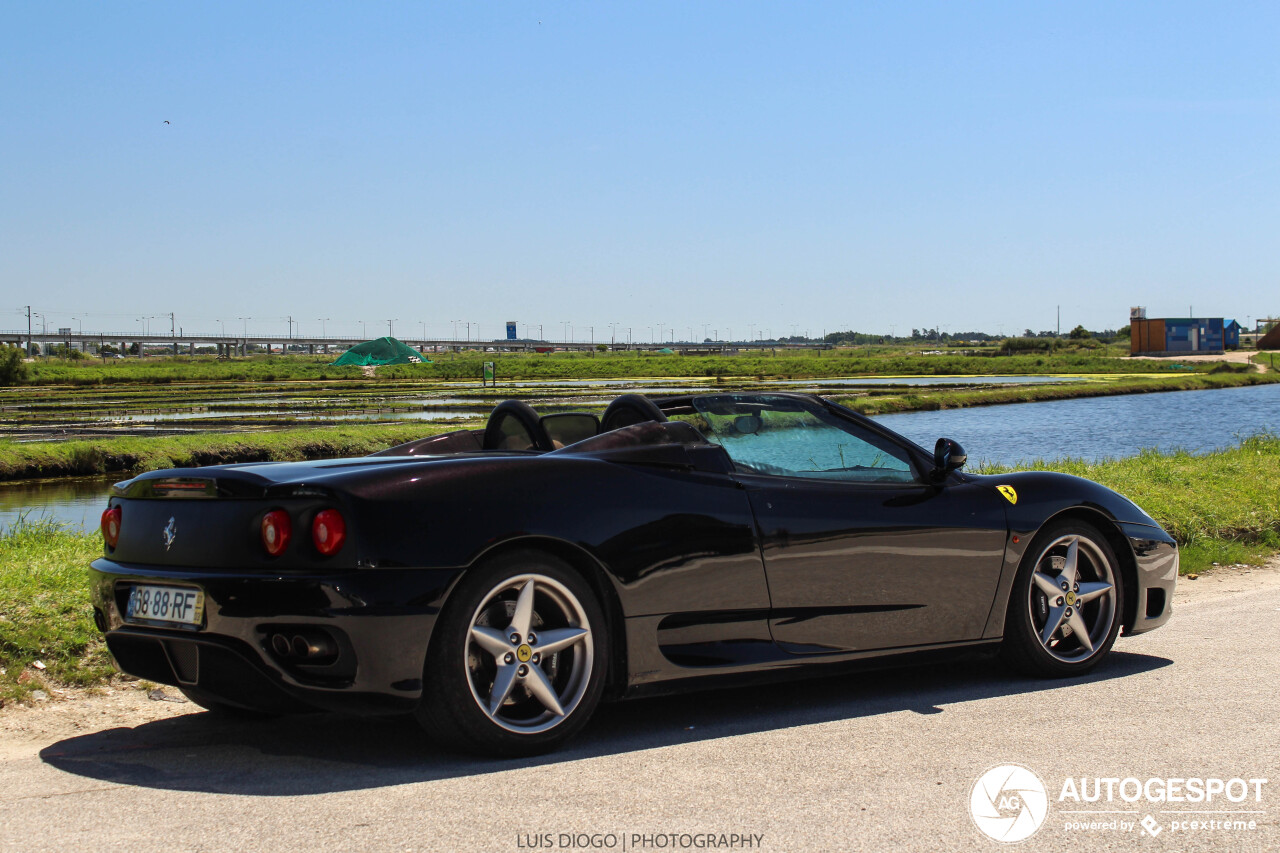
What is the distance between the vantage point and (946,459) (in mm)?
4914

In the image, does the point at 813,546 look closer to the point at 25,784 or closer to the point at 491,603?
the point at 491,603

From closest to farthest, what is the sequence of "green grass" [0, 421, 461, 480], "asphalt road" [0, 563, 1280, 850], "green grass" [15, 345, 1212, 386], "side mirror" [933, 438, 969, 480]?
"asphalt road" [0, 563, 1280, 850], "side mirror" [933, 438, 969, 480], "green grass" [0, 421, 461, 480], "green grass" [15, 345, 1212, 386]

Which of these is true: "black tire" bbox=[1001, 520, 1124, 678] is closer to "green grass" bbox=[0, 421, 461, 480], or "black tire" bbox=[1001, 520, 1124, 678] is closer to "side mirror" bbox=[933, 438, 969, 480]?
"side mirror" bbox=[933, 438, 969, 480]

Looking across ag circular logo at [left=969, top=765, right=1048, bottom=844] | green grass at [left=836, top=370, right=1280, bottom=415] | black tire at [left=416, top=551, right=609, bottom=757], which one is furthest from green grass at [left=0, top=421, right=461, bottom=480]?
ag circular logo at [left=969, top=765, right=1048, bottom=844]

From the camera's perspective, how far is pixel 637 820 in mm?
3242

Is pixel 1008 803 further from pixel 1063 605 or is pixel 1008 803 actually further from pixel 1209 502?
pixel 1209 502

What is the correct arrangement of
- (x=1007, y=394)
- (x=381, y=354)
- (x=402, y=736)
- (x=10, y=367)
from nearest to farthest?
1. (x=402, y=736)
2. (x=1007, y=394)
3. (x=10, y=367)
4. (x=381, y=354)

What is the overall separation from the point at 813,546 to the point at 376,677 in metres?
1.73

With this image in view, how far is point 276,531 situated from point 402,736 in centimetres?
99

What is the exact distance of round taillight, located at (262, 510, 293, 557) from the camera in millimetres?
3660

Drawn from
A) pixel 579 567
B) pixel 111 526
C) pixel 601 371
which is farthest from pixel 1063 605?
pixel 601 371

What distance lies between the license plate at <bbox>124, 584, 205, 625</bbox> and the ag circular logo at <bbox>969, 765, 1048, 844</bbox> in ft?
7.93

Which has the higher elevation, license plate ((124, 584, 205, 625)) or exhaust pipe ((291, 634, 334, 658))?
license plate ((124, 584, 205, 625))

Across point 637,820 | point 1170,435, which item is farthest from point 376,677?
point 1170,435
